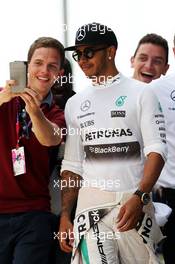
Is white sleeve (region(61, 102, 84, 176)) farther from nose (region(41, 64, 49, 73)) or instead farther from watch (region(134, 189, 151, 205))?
watch (region(134, 189, 151, 205))

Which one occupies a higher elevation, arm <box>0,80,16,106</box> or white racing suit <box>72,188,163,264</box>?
arm <box>0,80,16,106</box>

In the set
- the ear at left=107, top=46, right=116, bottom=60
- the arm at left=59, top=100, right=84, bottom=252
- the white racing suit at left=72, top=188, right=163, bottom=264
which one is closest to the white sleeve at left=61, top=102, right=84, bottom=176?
the arm at left=59, top=100, right=84, bottom=252

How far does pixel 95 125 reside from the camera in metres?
2.00

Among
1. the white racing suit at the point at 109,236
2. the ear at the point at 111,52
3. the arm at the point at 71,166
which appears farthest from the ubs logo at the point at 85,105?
the white racing suit at the point at 109,236

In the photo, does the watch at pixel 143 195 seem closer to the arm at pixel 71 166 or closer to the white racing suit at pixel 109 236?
the white racing suit at pixel 109 236

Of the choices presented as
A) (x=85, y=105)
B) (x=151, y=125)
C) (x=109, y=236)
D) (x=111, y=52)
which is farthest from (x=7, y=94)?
(x=109, y=236)

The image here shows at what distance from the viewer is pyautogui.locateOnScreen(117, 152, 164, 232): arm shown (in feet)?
5.96

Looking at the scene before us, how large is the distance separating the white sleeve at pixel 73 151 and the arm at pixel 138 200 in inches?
13.7

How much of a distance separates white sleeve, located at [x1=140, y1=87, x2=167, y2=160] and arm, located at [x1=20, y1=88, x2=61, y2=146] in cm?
38

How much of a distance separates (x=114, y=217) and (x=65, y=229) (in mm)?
251

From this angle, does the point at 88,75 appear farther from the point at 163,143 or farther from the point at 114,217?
the point at 114,217

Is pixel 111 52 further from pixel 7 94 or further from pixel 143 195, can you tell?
pixel 143 195

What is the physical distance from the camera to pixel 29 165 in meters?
2.18

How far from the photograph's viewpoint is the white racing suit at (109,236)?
1884 mm
